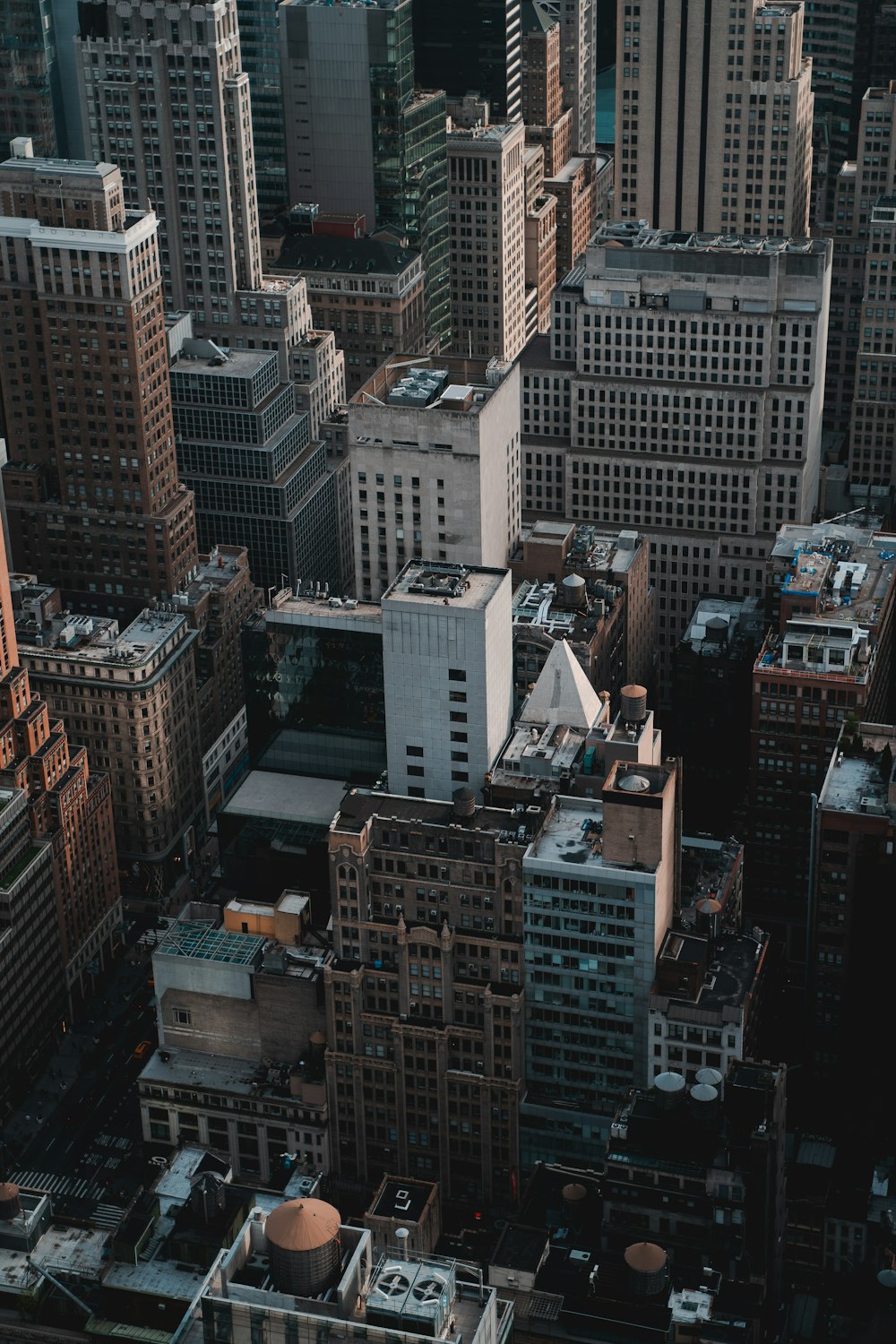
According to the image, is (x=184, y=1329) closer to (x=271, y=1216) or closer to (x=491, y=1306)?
(x=271, y=1216)

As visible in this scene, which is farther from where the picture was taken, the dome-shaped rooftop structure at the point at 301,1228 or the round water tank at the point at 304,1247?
the round water tank at the point at 304,1247

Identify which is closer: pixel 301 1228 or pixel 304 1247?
pixel 304 1247

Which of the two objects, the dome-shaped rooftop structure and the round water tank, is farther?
the round water tank

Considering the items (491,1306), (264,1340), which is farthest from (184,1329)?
(491,1306)

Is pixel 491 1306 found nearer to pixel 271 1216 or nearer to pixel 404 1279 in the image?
pixel 404 1279

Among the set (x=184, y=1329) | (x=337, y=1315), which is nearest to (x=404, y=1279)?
(x=337, y=1315)

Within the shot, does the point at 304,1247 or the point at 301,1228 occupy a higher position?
the point at 301,1228
